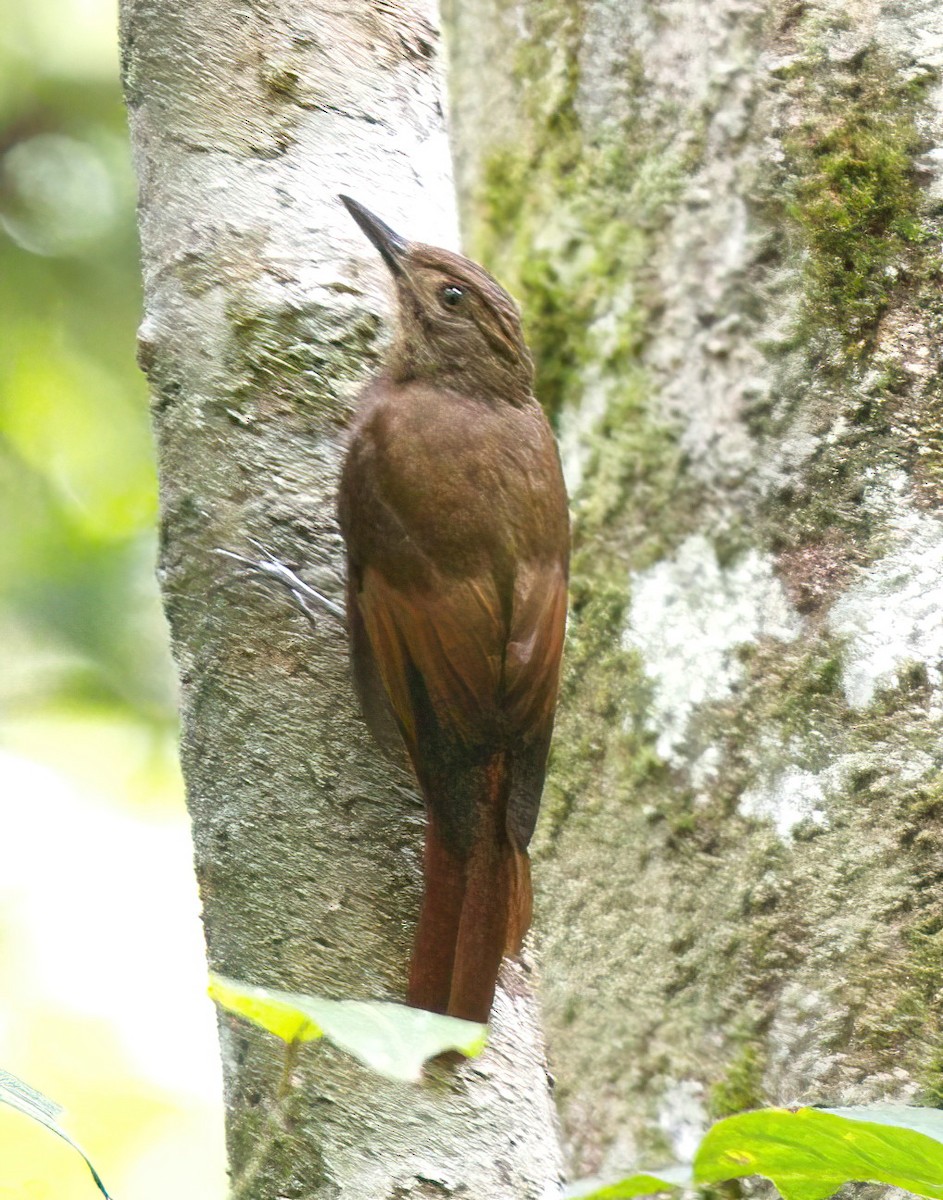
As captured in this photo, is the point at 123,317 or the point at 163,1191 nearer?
the point at 123,317

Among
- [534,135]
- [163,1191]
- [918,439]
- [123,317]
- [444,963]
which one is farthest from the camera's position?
[163,1191]

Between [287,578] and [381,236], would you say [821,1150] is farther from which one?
[381,236]

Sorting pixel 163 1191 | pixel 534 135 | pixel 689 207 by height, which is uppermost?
pixel 534 135

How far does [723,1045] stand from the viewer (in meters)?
2.00

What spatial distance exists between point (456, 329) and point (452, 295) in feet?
0.23

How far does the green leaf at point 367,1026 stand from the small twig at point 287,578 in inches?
29.3

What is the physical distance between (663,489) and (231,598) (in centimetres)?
97

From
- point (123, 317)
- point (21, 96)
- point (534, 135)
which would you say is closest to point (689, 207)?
point (534, 135)

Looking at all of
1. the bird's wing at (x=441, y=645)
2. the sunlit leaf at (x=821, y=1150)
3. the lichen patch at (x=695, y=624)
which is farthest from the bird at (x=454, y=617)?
the sunlit leaf at (x=821, y=1150)

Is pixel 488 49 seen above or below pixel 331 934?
above

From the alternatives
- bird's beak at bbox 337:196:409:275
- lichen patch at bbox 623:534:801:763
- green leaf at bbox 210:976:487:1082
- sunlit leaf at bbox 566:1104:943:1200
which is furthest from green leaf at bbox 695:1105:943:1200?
bird's beak at bbox 337:196:409:275

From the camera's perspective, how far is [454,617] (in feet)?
5.70

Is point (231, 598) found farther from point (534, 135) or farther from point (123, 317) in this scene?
point (123, 317)

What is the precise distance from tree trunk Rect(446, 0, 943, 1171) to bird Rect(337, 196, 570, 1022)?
414 mm
